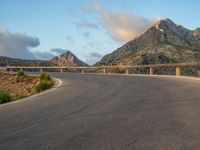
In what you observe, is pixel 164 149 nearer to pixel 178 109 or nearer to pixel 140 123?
pixel 140 123

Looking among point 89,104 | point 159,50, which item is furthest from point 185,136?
point 159,50

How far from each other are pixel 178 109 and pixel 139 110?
106 centimetres

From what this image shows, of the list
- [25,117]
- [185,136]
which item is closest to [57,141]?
[185,136]

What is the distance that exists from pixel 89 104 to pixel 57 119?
9.57 ft

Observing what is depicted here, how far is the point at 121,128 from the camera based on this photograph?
8484mm

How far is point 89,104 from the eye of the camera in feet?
42.0

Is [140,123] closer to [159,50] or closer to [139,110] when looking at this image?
[139,110]

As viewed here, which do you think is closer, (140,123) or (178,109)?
(140,123)

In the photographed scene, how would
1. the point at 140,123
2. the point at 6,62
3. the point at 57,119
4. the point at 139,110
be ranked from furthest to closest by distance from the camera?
the point at 6,62, the point at 139,110, the point at 57,119, the point at 140,123

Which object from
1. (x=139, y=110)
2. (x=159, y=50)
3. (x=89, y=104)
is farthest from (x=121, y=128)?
(x=159, y=50)

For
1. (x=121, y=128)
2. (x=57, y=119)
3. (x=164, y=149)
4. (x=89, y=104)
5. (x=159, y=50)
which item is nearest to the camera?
(x=164, y=149)

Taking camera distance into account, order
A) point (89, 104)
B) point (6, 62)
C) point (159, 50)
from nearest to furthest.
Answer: point (89, 104)
point (6, 62)
point (159, 50)

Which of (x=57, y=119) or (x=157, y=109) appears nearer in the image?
(x=57, y=119)

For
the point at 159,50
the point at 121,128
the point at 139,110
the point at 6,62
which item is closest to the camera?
the point at 121,128
